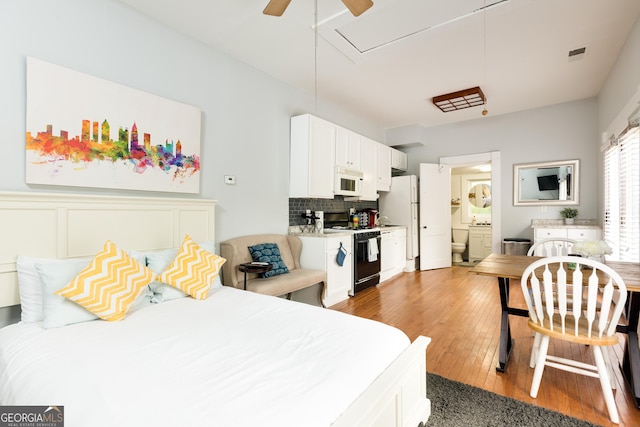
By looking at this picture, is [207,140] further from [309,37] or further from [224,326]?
[224,326]

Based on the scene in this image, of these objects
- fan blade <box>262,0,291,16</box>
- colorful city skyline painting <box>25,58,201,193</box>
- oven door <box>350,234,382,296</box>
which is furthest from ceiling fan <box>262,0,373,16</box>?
oven door <box>350,234,382,296</box>

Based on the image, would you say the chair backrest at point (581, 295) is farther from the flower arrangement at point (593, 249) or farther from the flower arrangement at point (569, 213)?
the flower arrangement at point (569, 213)

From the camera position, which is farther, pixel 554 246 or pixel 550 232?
pixel 550 232

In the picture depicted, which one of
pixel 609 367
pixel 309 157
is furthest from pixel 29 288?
pixel 609 367

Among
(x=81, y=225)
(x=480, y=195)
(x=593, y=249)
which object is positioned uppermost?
(x=480, y=195)

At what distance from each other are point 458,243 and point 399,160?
8.89 feet

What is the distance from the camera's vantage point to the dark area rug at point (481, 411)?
1.70m

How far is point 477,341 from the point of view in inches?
110

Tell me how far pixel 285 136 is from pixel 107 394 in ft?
11.3

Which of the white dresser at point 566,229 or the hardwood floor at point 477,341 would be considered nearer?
the hardwood floor at point 477,341

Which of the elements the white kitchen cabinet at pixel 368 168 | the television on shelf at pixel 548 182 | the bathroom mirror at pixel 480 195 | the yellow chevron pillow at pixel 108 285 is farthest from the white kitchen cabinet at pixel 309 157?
the bathroom mirror at pixel 480 195

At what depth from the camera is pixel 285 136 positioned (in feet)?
13.4

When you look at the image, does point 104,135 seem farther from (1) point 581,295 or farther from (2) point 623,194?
(2) point 623,194

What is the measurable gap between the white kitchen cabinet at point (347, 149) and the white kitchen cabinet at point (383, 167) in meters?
0.70
